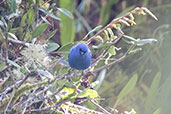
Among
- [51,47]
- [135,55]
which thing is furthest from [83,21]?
[51,47]

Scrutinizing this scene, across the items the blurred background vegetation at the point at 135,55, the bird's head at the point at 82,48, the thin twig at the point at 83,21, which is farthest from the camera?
the thin twig at the point at 83,21

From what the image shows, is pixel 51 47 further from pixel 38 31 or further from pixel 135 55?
pixel 135 55

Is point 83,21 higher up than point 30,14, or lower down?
lower down

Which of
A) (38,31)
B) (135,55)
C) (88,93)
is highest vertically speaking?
(38,31)

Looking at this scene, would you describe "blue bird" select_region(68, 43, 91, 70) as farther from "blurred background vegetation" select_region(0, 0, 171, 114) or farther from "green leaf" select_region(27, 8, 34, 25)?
"blurred background vegetation" select_region(0, 0, 171, 114)

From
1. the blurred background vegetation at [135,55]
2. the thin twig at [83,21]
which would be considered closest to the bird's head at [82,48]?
the blurred background vegetation at [135,55]

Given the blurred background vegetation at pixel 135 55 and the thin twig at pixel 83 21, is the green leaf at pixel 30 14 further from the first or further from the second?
the thin twig at pixel 83 21

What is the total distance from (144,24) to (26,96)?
0.66m

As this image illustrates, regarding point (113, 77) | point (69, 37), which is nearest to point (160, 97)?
point (113, 77)

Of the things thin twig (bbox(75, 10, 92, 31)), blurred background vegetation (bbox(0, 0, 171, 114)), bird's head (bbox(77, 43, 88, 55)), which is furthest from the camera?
thin twig (bbox(75, 10, 92, 31))

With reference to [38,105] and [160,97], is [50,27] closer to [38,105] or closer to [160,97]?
[38,105]

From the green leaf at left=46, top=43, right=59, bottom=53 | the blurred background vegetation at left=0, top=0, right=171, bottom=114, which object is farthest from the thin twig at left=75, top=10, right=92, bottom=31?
the green leaf at left=46, top=43, right=59, bottom=53

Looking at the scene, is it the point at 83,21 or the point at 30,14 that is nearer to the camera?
the point at 30,14

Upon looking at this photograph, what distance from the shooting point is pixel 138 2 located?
38.6 inches
